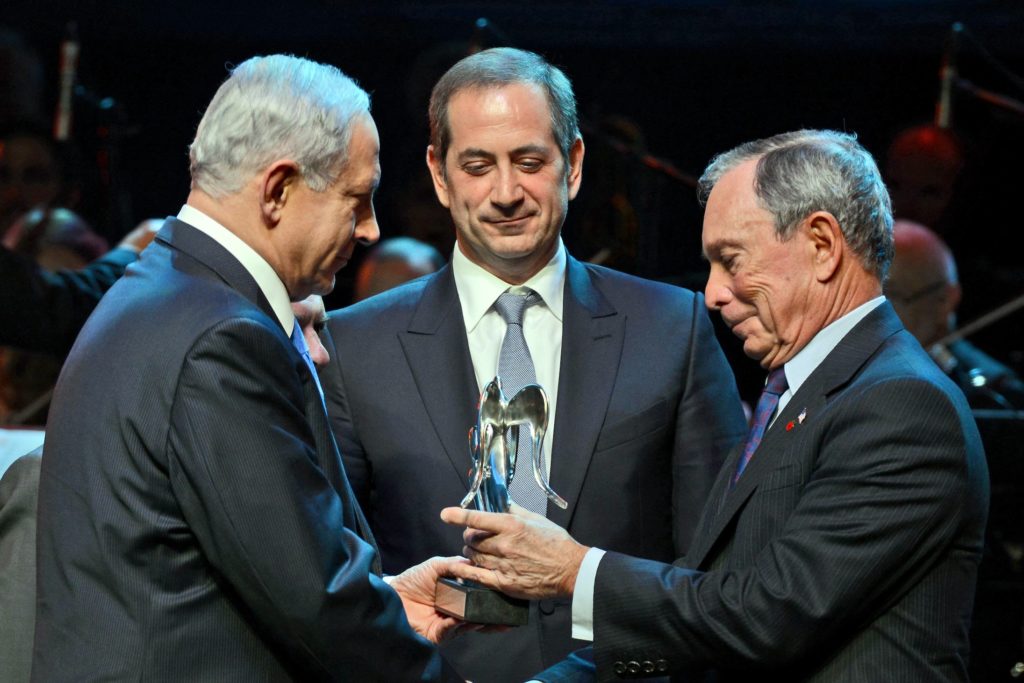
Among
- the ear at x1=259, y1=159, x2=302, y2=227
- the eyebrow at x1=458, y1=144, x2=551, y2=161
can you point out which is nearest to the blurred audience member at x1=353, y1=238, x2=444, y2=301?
the eyebrow at x1=458, y1=144, x2=551, y2=161

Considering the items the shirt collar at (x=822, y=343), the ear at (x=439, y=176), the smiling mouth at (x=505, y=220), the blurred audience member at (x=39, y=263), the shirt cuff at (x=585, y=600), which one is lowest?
the blurred audience member at (x=39, y=263)

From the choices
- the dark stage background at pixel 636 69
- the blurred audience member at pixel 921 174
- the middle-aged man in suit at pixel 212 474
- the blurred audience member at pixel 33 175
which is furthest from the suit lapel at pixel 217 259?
the blurred audience member at pixel 921 174

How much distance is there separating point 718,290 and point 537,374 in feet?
1.47

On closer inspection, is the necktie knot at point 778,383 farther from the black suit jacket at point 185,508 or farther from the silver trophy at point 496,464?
the black suit jacket at point 185,508

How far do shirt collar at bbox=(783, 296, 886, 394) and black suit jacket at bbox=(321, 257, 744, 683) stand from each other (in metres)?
0.43

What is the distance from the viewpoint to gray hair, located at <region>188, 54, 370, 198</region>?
76.4 inches

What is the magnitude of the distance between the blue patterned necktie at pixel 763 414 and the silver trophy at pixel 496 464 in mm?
324

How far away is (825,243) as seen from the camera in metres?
2.15

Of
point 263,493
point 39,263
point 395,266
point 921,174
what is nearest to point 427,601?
point 263,493

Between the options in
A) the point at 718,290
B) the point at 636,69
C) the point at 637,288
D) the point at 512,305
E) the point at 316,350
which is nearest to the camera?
the point at 718,290

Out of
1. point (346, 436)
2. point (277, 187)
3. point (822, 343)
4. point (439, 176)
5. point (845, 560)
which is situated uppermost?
point (277, 187)

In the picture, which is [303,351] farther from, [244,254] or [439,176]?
[439,176]

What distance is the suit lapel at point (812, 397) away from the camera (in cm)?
209

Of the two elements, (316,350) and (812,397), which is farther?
(316,350)
